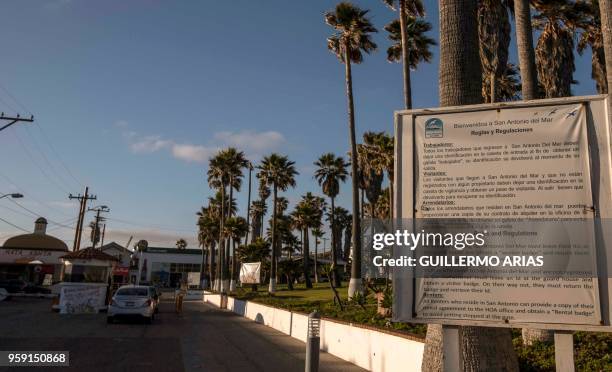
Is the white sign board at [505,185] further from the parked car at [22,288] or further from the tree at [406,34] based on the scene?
the parked car at [22,288]

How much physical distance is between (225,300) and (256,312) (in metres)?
13.7

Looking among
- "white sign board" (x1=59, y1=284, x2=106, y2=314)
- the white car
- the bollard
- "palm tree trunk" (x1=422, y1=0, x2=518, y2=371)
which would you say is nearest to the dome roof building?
"white sign board" (x1=59, y1=284, x2=106, y2=314)

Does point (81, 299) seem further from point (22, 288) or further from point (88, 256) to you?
point (22, 288)

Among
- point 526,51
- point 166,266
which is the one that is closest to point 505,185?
point 526,51

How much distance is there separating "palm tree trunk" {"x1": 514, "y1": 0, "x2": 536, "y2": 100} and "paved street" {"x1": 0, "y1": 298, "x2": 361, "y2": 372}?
7.71m

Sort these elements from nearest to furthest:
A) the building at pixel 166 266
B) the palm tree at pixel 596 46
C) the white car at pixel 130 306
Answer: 1. the palm tree at pixel 596 46
2. the white car at pixel 130 306
3. the building at pixel 166 266

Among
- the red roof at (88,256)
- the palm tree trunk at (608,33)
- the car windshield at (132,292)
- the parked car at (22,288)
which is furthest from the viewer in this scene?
the parked car at (22,288)

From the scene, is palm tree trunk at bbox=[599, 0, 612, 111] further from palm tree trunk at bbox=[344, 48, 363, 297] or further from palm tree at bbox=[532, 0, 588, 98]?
palm tree trunk at bbox=[344, 48, 363, 297]

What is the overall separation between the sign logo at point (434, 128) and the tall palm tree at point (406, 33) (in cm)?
1749

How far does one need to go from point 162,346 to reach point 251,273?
33.6 metres

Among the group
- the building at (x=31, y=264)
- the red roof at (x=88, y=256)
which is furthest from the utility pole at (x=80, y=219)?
the red roof at (x=88, y=256)

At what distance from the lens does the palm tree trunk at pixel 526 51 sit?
11234 mm

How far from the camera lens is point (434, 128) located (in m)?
4.85

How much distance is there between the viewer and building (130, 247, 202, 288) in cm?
10898
